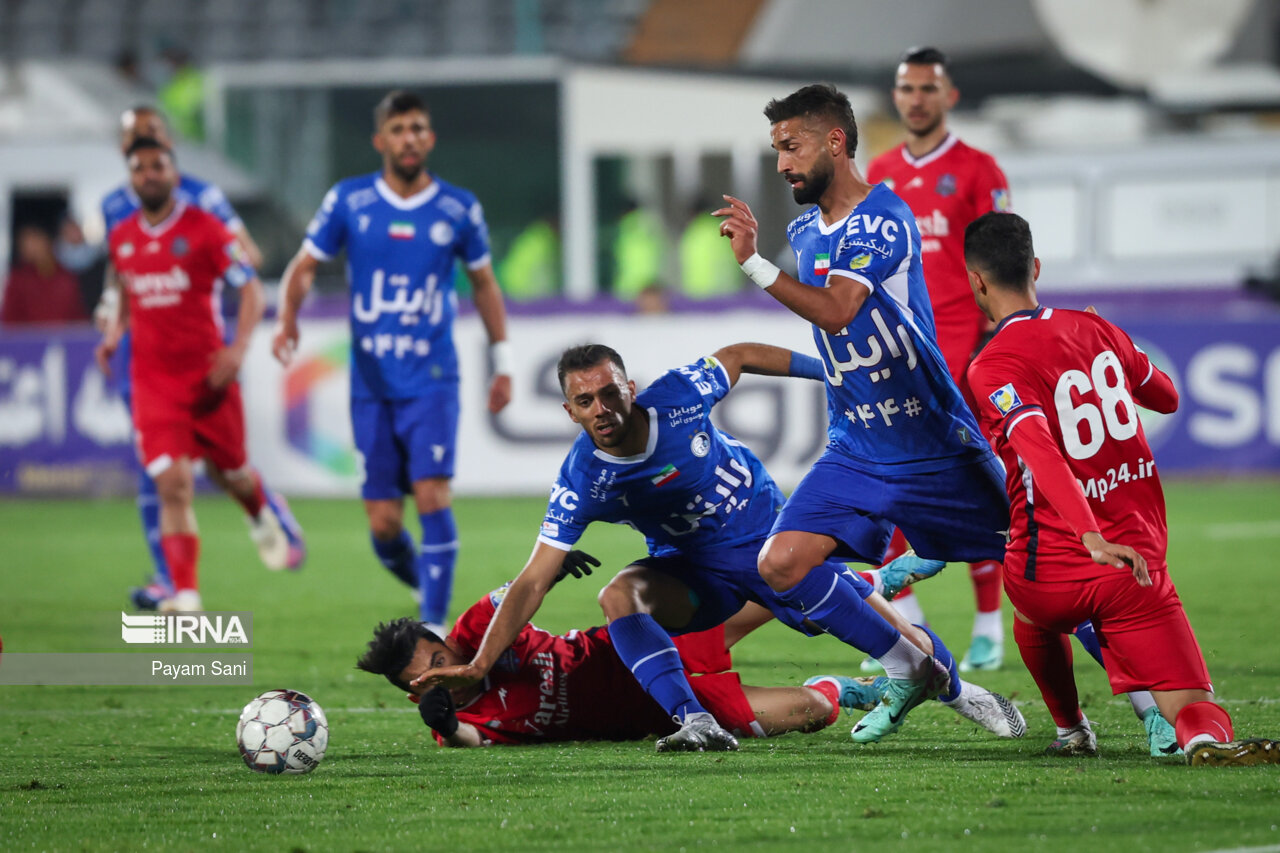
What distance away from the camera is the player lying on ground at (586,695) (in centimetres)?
552

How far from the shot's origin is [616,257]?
728 inches

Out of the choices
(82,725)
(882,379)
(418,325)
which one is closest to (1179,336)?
(418,325)

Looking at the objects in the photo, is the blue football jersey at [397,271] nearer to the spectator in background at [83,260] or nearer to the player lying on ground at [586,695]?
the player lying on ground at [586,695]

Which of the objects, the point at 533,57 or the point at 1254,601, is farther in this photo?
the point at 533,57

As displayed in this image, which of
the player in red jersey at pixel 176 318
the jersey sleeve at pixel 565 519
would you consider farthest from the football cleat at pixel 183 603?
the jersey sleeve at pixel 565 519

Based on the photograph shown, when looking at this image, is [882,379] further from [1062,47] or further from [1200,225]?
[1062,47]

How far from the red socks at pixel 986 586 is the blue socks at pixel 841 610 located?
A: 1947mm

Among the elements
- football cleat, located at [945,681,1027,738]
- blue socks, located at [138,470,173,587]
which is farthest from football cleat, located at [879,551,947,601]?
blue socks, located at [138,470,173,587]

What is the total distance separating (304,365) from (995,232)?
34.6 ft

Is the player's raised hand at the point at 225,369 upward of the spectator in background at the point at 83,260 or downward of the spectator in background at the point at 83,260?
downward

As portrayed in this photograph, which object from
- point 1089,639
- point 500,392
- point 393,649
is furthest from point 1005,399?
point 500,392

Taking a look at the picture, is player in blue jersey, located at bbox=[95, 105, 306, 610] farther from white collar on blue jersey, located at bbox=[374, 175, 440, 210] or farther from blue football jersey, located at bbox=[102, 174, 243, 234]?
white collar on blue jersey, located at bbox=[374, 175, 440, 210]

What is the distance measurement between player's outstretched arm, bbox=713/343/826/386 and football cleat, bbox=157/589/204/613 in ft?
12.1

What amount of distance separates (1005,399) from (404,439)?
377 cm
